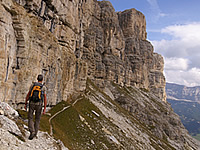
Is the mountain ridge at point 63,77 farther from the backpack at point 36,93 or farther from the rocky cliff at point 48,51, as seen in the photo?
the backpack at point 36,93

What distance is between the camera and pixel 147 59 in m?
177

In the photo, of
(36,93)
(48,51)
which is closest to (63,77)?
(48,51)

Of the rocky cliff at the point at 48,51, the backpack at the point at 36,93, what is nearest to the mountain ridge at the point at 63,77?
the rocky cliff at the point at 48,51

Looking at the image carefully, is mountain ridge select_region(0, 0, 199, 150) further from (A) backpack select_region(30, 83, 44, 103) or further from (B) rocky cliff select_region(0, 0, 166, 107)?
(A) backpack select_region(30, 83, 44, 103)

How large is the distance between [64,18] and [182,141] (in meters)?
85.3

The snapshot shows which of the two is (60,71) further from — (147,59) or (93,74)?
(147,59)

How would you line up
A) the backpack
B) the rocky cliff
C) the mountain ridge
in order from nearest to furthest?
the backpack
the rocky cliff
the mountain ridge

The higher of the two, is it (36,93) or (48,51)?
(48,51)

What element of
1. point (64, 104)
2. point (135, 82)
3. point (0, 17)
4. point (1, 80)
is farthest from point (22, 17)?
point (135, 82)

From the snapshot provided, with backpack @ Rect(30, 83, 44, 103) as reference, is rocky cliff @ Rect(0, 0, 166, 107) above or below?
above

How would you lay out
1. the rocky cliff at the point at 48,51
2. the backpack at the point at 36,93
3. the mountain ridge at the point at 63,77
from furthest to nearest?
the mountain ridge at the point at 63,77 → the rocky cliff at the point at 48,51 → the backpack at the point at 36,93

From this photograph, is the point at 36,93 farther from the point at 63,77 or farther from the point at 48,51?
the point at 63,77

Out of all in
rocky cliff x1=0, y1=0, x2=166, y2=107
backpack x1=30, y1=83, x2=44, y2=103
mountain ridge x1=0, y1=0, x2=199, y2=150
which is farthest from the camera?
mountain ridge x1=0, y1=0, x2=199, y2=150

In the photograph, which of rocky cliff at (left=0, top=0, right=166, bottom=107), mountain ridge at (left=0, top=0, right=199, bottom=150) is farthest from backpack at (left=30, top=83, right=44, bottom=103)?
rocky cliff at (left=0, top=0, right=166, bottom=107)
